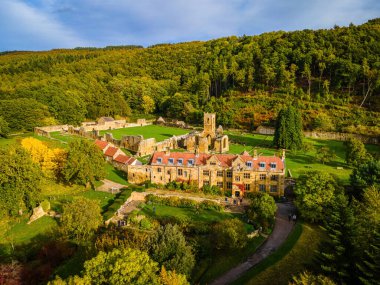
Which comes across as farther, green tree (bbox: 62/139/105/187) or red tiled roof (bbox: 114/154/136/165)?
red tiled roof (bbox: 114/154/136/165)

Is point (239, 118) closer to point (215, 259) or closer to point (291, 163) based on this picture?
point (291, 163)

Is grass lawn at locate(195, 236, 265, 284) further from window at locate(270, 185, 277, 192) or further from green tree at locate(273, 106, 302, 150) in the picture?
green tree at locate(273, 106, 302, 150)

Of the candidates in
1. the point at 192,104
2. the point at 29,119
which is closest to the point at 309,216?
the point at 29,119

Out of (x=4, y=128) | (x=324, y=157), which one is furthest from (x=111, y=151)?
(x=324, y=157)

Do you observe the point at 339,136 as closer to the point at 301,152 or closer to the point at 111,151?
the point at 301,152

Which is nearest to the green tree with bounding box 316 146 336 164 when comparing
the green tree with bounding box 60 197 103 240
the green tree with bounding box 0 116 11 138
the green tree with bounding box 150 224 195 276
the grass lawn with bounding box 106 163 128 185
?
the grass lawn with bounding box 106 163 128 185

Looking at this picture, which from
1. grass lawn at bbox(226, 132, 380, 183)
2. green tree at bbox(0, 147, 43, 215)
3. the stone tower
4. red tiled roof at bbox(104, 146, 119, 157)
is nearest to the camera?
green tree at bbox(0, 147, 43, 215)
